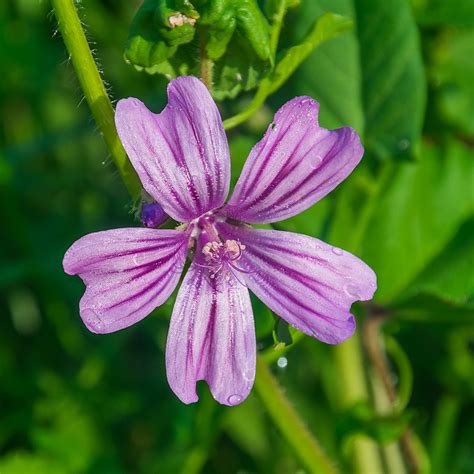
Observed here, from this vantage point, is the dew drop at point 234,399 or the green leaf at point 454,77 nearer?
the dew drop at point 234,399

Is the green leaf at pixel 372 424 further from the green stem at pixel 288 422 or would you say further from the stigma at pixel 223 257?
the stigma at pixel 223 257

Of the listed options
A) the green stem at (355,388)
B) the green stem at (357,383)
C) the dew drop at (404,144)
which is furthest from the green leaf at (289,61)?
the green stem at (355,388)

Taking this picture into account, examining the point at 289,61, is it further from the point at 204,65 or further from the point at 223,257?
the point at 223,257

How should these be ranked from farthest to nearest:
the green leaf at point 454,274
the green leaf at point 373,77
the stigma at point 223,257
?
the green leaf at point 373,77 < the green leaf at point 454,274 < the stigma at point 223,257

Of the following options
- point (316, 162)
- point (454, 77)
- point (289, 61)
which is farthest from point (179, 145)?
point (454, 77)

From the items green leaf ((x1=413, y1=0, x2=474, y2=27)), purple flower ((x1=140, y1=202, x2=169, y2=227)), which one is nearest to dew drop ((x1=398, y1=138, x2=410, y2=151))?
green leaf ((x1=413, y1=0, x2=474, y2=27))

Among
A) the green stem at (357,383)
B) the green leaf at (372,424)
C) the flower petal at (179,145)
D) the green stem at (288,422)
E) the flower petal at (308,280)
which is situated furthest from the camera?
the green stem at (357,383)

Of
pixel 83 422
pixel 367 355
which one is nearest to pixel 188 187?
pixel 367 355
